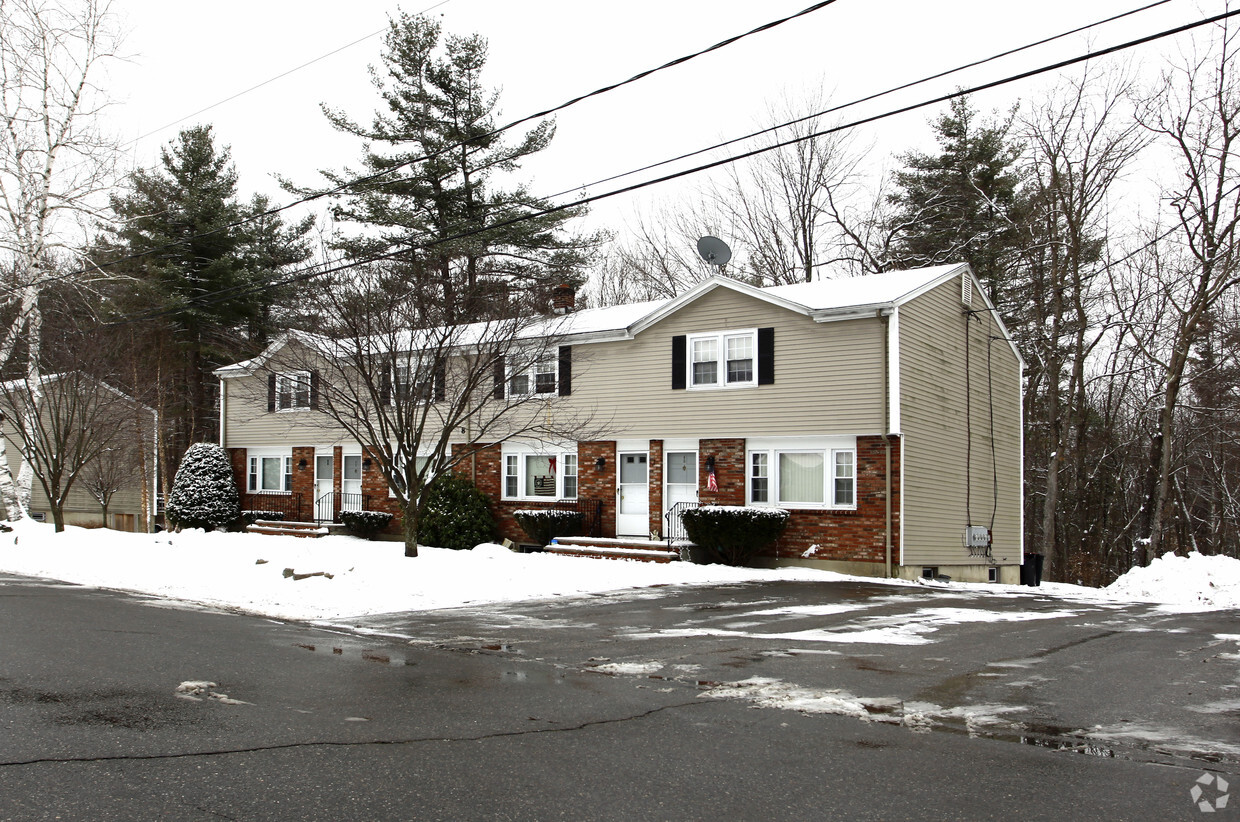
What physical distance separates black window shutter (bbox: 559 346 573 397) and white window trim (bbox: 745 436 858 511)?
5262mm

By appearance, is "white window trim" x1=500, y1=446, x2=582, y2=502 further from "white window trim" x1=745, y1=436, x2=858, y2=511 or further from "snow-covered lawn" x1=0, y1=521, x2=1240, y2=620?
"white window trim" x1=745, y1=436, x2=858, y2=511

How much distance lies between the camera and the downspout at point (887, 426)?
66.3 feet

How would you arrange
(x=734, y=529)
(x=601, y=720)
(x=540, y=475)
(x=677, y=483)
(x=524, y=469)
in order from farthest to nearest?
(x=524, y=469) < (x=540, y=475) < (x=677, y=483) < (x=734, y=529) < (x=601, y=720)

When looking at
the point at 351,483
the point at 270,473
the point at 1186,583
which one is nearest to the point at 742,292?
the point at 1186,583

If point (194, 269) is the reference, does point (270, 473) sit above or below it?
below

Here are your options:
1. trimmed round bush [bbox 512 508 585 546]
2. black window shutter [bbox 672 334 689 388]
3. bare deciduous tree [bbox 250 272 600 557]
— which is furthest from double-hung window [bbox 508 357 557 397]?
black window shutter [bbox 672 334 689 388]

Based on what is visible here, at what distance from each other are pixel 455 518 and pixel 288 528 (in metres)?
7.10

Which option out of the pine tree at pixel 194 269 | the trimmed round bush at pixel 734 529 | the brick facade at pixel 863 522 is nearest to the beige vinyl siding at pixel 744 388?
the brick facade at pixel 863 522

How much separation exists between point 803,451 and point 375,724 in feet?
53.4

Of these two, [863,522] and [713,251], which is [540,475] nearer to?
[713,251]

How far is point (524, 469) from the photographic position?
2600 cm

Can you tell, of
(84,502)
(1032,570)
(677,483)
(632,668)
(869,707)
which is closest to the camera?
(869,707)

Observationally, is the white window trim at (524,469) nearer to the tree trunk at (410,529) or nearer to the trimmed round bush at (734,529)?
the trimmed round bush at (734,529)

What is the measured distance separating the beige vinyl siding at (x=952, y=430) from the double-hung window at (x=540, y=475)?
851cm
